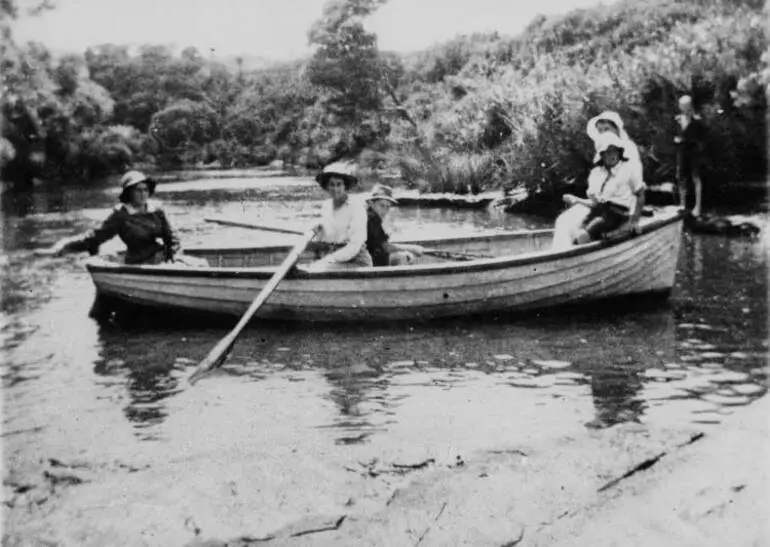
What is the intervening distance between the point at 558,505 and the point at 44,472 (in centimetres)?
278

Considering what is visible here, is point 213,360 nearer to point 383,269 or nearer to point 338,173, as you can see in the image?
point 383,269

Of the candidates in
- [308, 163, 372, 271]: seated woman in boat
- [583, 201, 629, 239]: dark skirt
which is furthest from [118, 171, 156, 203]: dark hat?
[583, 201, 629, 239]: dark skirt

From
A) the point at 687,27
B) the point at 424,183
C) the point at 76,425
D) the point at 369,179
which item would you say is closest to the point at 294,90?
the point at 369,179

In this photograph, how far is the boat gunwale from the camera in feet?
25.8

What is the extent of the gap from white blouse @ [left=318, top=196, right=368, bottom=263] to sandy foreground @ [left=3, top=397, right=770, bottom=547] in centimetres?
361

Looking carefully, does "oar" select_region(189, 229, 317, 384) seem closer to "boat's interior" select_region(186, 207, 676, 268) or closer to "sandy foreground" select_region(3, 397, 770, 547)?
"boat's interior" select_region(186, 207, 676, 268)

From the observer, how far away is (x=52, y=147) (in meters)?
34.2

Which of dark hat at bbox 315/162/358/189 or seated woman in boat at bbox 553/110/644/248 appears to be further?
seated woman in boat at bbox 553/110/644/248

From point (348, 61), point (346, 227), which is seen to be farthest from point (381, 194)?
point (348, 61)

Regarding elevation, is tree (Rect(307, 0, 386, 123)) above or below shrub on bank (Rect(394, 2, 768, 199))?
above

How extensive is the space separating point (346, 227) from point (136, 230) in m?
2.15

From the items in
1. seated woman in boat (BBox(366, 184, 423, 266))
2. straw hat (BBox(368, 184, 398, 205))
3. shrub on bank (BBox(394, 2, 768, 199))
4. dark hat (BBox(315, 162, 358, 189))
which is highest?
shrub on bank (BBox(394, 2, 768, 199))

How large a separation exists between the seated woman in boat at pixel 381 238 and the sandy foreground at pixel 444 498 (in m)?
4.03

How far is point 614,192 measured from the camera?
8.27 meters
